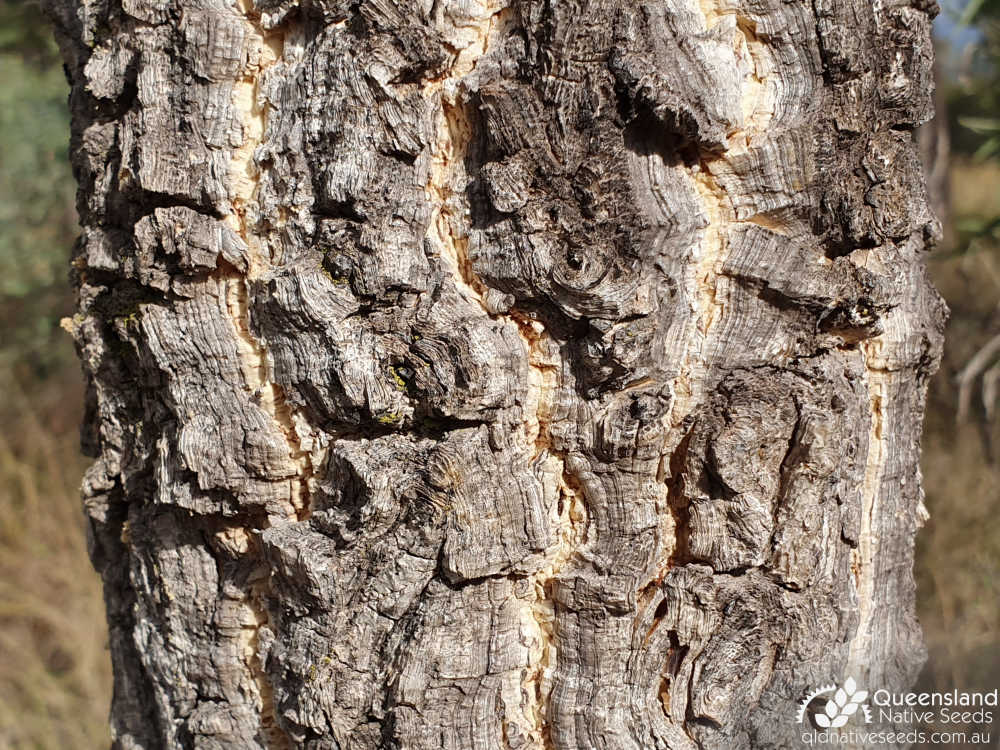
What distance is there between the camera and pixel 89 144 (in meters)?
1.27

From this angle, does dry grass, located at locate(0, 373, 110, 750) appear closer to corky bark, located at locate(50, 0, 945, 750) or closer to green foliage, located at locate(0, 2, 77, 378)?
green foliage, located at locate(0, 2, 77, 378)

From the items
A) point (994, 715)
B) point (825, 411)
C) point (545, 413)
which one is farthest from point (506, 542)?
point (994, 715)

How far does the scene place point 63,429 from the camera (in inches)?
179

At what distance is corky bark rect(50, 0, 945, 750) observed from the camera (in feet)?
3.48

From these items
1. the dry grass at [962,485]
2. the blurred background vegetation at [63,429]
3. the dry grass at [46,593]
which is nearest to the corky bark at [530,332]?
the blurred background vegetation at [63,429]

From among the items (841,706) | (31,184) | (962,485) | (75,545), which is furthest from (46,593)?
(962,485)

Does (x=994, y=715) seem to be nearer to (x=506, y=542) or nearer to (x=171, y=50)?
(x=506, y=542)

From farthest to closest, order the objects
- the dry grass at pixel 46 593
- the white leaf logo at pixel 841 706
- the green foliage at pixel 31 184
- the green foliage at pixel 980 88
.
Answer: the green foliage at pixel 31 184, the dry grass at pixel 46 593, the green foliage at pixel 980 88, the white leaf logo at pixel 841 706

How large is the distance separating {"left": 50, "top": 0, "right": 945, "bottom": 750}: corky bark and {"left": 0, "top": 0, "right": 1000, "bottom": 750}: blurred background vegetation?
2.29 metres

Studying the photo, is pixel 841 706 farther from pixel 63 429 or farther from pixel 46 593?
pixel 63 429

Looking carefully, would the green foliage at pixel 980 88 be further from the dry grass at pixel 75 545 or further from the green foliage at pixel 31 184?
the green foliage at pixel 31 184

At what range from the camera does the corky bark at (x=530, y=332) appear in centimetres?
106

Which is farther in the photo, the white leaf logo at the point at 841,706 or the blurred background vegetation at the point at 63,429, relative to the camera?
the blurred background vegetation at the point at 63,429

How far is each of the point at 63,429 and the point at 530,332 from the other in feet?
13.9
